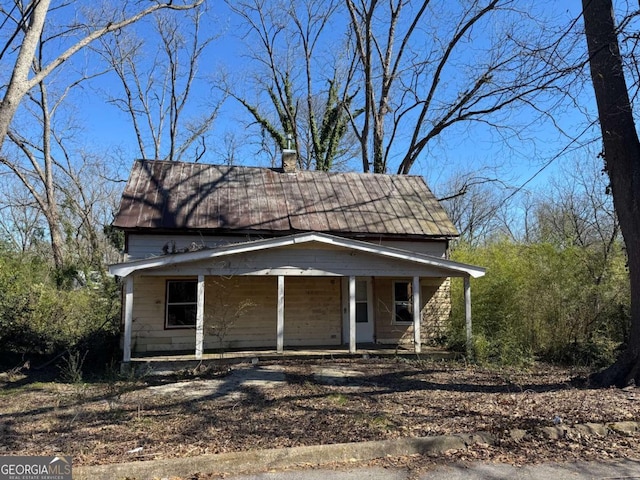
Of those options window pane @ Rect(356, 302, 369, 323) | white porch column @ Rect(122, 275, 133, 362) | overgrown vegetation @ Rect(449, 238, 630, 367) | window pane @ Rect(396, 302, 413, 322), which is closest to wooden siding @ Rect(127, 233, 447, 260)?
white porch column @ Rect(122, 275, 133, 362)

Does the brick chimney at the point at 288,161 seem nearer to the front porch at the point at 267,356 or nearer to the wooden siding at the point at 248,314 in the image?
the wooden siding at the point at 248,314

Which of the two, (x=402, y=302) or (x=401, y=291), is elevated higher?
(x=401, y=291)

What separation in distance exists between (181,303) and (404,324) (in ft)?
21.9

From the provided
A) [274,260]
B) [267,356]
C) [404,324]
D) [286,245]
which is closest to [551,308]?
[404,324]

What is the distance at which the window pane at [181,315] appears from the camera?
1224 centimetres

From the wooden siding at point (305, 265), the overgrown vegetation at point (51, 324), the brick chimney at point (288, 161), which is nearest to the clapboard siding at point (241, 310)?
the wooden siding at point (305, 265)

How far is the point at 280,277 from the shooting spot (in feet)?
37.3

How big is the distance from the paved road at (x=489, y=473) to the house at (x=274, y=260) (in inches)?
264

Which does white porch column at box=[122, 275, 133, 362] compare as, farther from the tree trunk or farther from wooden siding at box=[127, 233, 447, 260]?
the tree trunk

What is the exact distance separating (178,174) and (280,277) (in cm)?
555

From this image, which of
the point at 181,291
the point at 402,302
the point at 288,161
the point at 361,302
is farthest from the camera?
the point at 288,161

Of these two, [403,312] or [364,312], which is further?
[403,312]

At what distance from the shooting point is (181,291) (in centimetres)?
1245

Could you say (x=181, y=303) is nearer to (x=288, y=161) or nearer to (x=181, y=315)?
(x=181, y=315)
